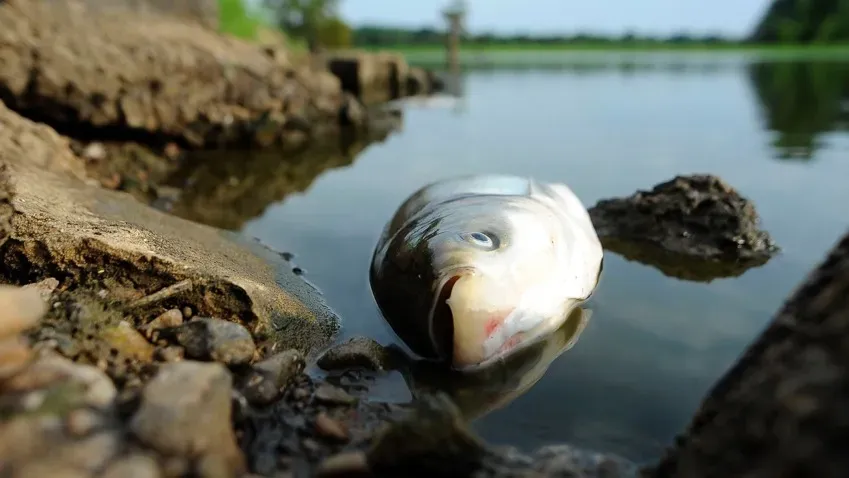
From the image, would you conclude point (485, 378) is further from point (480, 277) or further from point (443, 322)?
point (480, 277)

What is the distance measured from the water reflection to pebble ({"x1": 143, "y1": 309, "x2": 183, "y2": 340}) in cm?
124

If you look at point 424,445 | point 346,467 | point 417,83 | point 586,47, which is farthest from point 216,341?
point 586,47

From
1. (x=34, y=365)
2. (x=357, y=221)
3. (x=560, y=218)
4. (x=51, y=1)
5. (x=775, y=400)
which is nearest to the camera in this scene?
(x=775, y=400)

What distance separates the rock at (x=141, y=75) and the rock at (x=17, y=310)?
7.03 metres

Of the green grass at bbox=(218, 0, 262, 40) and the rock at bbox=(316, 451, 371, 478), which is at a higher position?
the green grass at bbox=(218, 0, 262, 40)

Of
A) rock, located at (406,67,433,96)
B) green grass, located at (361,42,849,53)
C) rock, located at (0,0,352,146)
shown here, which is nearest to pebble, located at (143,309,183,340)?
rock, located at (0,0,352,146)

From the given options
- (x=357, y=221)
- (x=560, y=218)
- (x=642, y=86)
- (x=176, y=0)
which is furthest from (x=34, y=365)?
(x=642, y=86)

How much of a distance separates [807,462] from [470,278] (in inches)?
75.9

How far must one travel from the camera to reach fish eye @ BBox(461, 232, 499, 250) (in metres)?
3.86

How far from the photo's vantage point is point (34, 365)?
8.82 feet

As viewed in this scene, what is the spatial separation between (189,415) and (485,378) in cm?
167

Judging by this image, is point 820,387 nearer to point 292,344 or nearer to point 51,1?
point 292,344

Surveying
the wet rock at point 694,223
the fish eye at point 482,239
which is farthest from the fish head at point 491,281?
the wet rock at point 694,223

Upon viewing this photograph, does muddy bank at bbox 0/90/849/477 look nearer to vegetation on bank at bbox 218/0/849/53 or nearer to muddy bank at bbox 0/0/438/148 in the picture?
muddy bank at bbox 0/0/438/148
